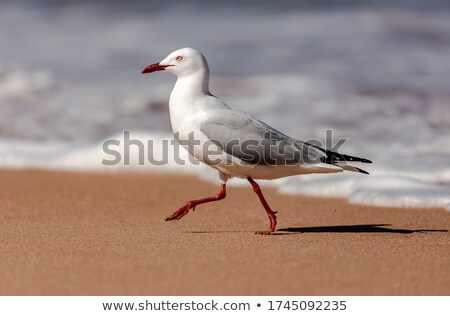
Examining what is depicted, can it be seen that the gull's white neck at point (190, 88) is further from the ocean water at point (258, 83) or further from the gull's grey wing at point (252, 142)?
the ocean water at point (258, 83)

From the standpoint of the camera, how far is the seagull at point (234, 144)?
5.28m

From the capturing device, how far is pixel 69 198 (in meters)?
6.72

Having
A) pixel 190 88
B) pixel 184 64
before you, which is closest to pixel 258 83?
pixel 184 64

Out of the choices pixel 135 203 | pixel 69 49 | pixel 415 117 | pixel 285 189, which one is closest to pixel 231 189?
pixel 285 189

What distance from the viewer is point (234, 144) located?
5273 mm

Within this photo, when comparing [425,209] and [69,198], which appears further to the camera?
[69,198]

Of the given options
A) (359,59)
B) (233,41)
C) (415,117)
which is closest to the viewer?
(415,117)

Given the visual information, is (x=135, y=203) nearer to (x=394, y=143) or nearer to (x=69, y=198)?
(x=69, y=198)

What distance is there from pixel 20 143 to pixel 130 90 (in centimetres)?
300

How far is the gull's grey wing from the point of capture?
5.27 meters

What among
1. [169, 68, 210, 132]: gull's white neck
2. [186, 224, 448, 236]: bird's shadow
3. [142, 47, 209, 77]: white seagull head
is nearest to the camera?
[169, 68, 210, 132]: gull's white neck

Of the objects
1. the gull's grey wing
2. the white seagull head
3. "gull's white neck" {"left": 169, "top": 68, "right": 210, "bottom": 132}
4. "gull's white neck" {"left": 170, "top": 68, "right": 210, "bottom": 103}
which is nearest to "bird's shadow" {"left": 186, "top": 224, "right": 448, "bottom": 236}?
the gull's grey wing

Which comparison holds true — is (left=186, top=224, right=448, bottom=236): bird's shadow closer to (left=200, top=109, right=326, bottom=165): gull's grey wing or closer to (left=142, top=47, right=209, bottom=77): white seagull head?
(left=200, top=109, right=326, bottom=165): gull's grey wing

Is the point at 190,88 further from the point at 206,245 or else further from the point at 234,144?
the point at 206,245
